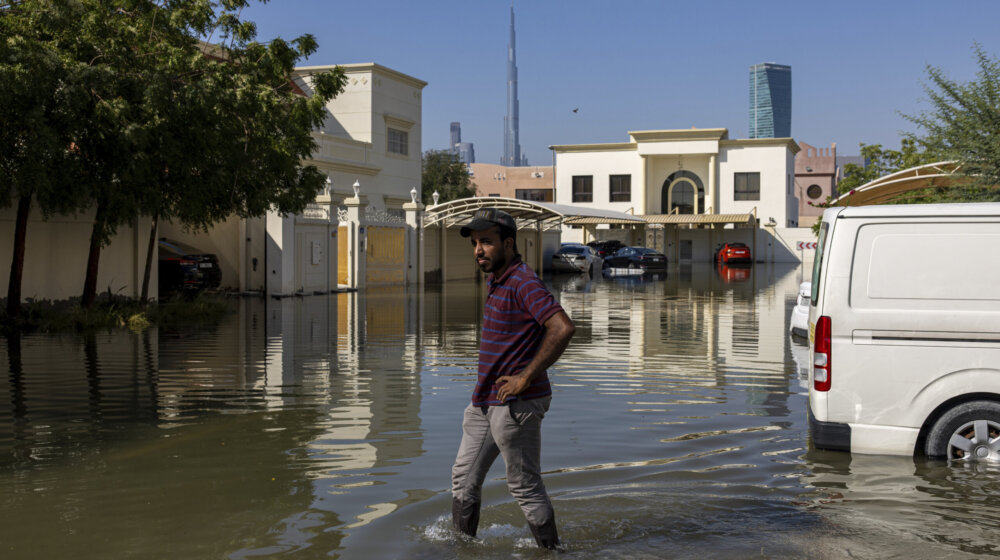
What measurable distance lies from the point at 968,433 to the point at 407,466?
12.8 feet

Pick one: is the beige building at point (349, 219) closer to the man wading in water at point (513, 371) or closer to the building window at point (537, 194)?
the man wading in water at point (513, 371)

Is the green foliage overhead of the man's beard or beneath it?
beneath

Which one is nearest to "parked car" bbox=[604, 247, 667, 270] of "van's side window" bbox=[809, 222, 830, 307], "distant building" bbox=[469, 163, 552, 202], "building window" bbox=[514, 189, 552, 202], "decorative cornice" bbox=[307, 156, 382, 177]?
"decorative cornice" bbox=[307, 156, 382, 177]

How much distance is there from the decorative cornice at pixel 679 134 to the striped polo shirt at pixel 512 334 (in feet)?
212

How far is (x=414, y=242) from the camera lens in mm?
33250

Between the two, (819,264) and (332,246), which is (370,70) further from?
(819,264)

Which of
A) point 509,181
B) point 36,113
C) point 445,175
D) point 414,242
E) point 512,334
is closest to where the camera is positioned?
point 512,334

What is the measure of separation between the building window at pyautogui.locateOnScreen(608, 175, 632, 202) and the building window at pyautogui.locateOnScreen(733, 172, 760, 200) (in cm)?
772

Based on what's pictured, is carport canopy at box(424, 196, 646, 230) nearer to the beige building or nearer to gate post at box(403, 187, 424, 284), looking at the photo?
gate post at box(403, 187, 424, 284)

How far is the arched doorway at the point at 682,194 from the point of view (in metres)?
69.9

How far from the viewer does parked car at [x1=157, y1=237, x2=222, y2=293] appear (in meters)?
23.5

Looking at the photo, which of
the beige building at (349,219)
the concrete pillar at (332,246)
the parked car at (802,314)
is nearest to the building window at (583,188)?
the beige building at (349,219)

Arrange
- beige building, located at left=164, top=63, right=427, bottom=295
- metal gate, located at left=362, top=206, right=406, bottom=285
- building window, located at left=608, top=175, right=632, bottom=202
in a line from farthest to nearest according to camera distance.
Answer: building window, located at left=608, top=175, right=632, bottom=202 → metal gate, located at left=362, top=206, right=406, bottom=285 → beige building, located at left=164, top=63, right=427, bottom=295

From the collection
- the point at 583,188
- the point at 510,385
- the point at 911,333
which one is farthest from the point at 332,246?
the point at 583,188
